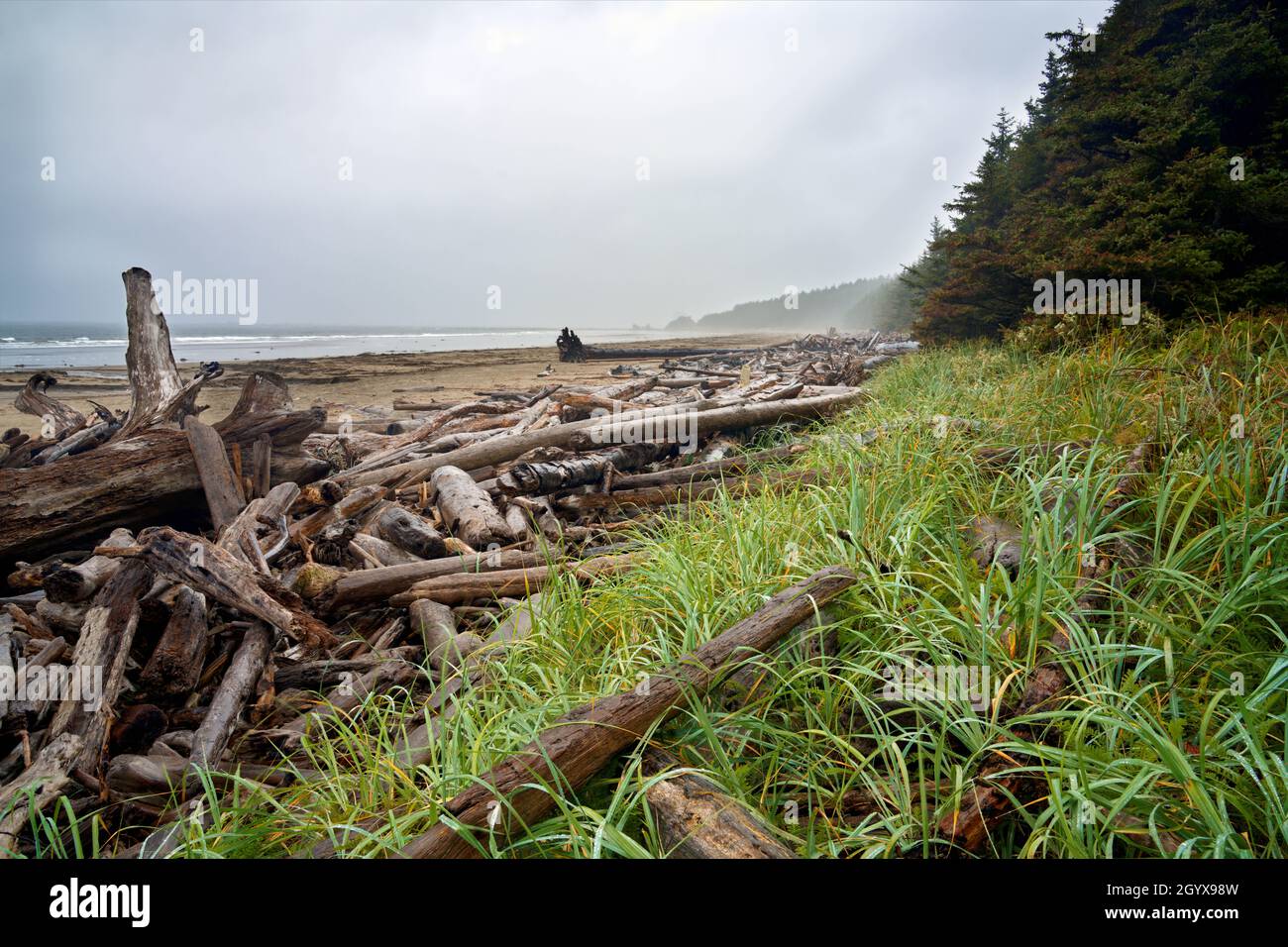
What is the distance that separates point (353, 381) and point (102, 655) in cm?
1529

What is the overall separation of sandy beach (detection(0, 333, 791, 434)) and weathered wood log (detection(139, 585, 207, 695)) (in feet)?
25.8

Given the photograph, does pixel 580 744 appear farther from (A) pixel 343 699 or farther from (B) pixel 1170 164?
(B) pixel 1170 164

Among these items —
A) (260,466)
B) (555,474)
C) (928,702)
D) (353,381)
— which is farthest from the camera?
(353,381)

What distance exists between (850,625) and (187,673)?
3.31 meters

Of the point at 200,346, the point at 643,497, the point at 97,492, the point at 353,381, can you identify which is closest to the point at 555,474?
the point at 643,497

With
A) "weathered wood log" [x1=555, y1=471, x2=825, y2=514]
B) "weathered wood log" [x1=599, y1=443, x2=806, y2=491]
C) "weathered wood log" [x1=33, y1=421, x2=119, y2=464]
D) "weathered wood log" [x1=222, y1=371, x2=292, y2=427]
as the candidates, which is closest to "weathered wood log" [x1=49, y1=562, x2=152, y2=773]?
"weathered wood log" [x1=222, y1=371, x2=292, y2=427]

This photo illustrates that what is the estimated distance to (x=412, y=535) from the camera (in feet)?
15.0

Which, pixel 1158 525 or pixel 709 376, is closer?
pixel 1158 525

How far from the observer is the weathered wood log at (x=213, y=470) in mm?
4762

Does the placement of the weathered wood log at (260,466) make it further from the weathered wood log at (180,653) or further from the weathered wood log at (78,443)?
the weathered wood log at (180,653)

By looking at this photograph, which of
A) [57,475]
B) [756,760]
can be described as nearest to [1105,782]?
[756,760]

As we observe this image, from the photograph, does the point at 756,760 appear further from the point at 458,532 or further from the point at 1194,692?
the point at 458,532

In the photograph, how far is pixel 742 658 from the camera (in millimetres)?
2143

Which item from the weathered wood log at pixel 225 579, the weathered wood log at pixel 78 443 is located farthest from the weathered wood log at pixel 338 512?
the weathered wood log at pixel 78 443
